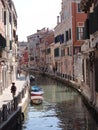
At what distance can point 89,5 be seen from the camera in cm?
3105

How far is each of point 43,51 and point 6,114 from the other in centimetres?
9410

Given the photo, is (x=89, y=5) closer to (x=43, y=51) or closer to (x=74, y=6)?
(x=74, y=6)

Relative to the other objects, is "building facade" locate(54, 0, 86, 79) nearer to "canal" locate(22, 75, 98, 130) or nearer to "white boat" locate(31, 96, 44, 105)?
"white boat" locate(31, 96, 44, 105)

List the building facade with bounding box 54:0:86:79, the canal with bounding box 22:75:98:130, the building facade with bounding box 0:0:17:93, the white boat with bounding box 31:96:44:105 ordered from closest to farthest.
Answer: the canal with bounding box 22:75:98:130, the white boat with bounding box 31:96:44:105, the building facade with bounding box 0:0:17:93, the building facade with bounding box 54:0:86:79

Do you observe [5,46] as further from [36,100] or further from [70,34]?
[70,34]

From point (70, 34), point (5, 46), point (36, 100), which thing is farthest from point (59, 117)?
point (70, 34)

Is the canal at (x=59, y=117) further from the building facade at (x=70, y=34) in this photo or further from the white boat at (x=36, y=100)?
the building facade at (x=70, y=34)

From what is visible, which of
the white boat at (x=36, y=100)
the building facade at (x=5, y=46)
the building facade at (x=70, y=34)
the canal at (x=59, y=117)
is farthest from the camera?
the building facade at (x=70, y=34)

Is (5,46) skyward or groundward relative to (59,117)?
skyward

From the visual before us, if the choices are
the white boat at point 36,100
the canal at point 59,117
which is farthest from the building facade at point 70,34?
the canal at point 59,117

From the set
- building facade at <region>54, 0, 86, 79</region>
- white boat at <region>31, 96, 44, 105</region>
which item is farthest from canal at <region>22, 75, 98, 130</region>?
building facade at <region>54, 0, 86, 79</region>

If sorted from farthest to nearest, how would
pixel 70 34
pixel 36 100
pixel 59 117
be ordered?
1. pixel 70 34
2. pixel 36 100
3. pixel 59 117

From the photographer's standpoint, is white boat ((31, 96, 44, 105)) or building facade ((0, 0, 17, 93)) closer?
white boat ((31, 96, 44, 105))

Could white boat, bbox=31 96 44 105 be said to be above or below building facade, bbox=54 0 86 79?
below
